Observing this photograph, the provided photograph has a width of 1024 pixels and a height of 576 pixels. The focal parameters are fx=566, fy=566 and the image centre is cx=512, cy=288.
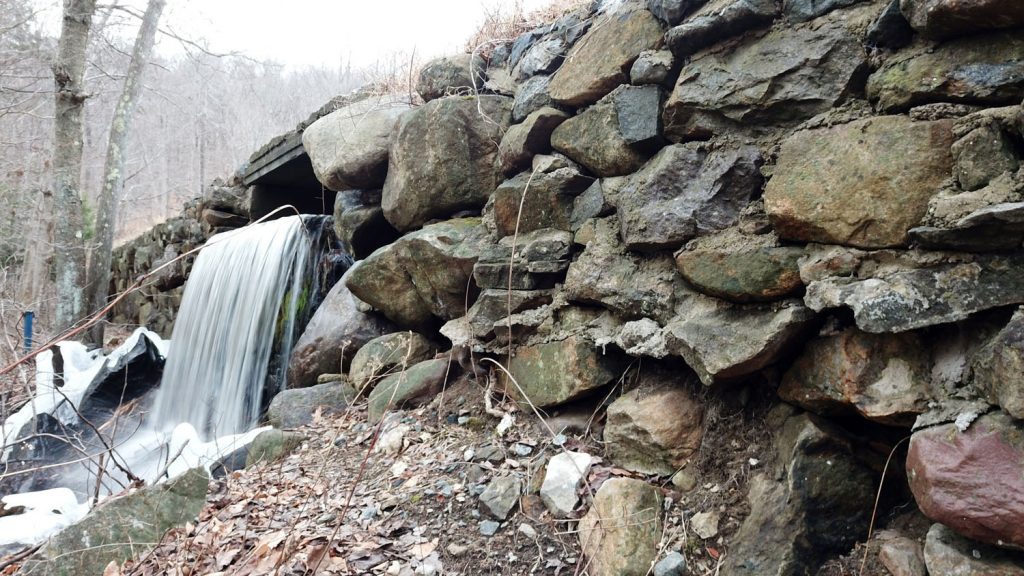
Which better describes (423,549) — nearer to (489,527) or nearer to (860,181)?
(489,527)

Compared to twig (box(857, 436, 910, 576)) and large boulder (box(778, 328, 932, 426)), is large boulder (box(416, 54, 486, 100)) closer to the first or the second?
large boulder (box(778, 328, 932, 426))

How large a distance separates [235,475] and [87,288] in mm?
6211

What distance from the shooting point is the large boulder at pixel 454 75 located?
393 cm

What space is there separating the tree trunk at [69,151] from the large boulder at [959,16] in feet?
26.5

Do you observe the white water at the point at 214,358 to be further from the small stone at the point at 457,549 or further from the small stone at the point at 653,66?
the small stone at the point at 653,66

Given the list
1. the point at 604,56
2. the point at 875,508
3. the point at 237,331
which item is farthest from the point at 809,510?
the point at 237,331

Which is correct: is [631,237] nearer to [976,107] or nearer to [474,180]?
[976,107]

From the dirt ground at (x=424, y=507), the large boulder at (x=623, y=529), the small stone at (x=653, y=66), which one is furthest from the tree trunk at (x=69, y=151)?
the large boulder at (x=623, y=529)

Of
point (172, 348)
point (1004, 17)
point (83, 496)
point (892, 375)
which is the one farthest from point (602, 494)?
point (172, 348)

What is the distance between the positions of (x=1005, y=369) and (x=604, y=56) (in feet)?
7.00

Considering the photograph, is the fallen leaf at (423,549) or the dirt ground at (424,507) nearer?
the dirt ground at (424,507)

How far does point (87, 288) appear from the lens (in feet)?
24.9

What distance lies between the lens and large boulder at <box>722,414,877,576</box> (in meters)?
1.66

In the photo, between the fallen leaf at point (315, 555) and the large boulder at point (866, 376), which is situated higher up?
the large boulder at point (866, 376)
